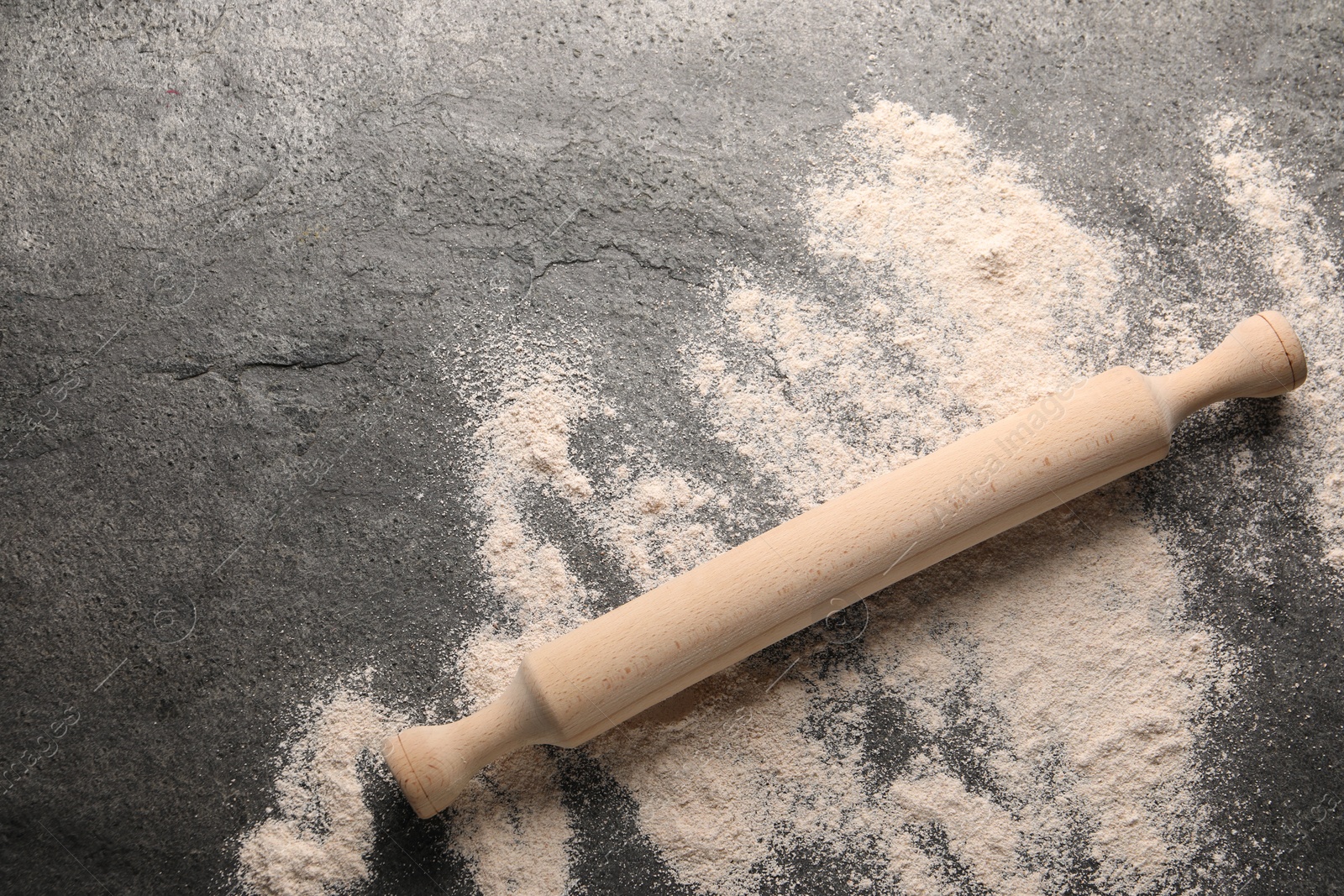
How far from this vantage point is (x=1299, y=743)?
1423 mm

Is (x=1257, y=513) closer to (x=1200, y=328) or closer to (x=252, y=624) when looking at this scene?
(x=1200, y=328)

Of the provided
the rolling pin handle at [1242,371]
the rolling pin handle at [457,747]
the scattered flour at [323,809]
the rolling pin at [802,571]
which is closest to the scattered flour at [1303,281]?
the rolling pin handle at [1242,371]

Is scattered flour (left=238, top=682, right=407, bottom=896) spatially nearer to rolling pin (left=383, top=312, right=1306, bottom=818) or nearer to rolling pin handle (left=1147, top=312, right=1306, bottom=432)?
rolling pin (left=383, top=312, right=1306, bottom=818)

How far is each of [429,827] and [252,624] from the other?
1.44 ft

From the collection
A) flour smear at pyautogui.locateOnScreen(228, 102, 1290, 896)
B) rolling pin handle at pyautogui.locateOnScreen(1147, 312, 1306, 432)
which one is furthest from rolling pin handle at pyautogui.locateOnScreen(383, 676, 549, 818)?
rolling pin handle at pyautogui.locateOnScreen(1147, 312, 1306, 432)

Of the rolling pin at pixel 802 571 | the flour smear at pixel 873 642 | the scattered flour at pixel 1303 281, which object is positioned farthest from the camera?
the scattered flour at pixel 1303 281

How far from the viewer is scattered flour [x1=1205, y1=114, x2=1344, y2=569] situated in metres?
1.53

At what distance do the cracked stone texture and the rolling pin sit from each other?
176 mm

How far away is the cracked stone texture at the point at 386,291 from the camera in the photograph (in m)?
1.39

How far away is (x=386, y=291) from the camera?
1.58 metres

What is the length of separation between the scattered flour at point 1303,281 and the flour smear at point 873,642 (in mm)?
25

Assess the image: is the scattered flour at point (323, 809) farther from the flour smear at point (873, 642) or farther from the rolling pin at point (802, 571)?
the rolling pin at point (802, 571)

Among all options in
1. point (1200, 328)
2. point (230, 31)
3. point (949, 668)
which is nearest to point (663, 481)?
point (949, 668)

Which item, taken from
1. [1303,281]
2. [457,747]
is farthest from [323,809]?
[1303,281]
